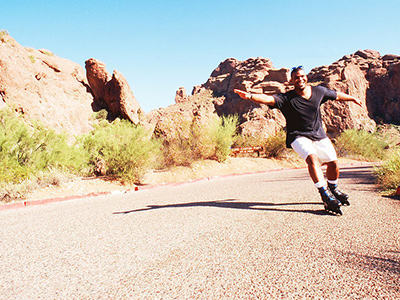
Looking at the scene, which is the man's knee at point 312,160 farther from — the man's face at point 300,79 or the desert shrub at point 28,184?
the desert shrub at point 28,184

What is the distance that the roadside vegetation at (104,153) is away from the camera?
7129 mm

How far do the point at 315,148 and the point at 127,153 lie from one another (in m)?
7.29

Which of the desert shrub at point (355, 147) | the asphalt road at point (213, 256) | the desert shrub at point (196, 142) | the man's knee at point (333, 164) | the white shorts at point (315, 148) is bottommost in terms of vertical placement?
the desert shrub at point (355, 147)

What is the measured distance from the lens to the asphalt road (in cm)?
171

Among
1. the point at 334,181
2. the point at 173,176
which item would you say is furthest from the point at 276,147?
the point at 334,181

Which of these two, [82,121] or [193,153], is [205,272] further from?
[82,121]

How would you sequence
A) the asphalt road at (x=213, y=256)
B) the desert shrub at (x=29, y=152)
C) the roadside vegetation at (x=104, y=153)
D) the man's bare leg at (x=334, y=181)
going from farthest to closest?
the desert shrub at (x=29, y=152)
the roadside vegetation at (x=104, y=153)
the man's bare leg at (x=334, y=181)
the asphalt road at (x=213, y=256)

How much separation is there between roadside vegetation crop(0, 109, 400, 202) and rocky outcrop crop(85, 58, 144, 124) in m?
22.9

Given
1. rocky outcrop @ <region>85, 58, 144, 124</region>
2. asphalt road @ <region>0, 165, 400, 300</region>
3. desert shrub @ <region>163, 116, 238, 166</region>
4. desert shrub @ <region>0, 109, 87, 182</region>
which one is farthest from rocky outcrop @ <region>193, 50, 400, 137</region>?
asphalt road @ <region>0, 165, 400, 300</region>

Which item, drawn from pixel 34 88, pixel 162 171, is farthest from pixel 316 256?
pixel 34 88

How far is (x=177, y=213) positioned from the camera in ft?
13.8

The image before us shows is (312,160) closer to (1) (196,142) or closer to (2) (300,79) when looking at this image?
(2) (300,79)

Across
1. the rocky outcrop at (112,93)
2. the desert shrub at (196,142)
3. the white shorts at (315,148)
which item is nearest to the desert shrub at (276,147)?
the desert shrub at (196,142)

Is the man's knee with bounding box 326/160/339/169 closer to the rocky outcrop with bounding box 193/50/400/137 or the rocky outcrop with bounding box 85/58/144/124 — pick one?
the rocky outcrop with bounding box 85/58/144/124
